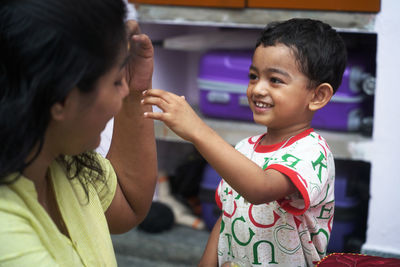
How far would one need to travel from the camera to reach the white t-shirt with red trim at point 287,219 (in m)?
1.20

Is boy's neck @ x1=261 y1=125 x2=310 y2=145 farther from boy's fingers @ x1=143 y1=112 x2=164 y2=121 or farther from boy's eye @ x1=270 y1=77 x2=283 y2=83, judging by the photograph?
boy's fingers @ x1=143 y1=112 x2=164 y2=121

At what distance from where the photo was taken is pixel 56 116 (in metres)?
0.83

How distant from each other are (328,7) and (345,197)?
0.93m

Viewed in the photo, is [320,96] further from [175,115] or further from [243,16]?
[243,16]

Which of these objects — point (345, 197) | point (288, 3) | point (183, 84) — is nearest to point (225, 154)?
point (288, 3)

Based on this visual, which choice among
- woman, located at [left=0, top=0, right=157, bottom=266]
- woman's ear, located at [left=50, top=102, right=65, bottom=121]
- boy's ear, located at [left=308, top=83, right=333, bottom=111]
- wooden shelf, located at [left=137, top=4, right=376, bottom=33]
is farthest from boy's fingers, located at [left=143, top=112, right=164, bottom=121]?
wooden shelf, located at [left=137, top=4, right=376, bottom=33]

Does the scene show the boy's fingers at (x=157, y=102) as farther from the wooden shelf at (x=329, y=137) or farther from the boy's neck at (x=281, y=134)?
the wooden shelf at (x=329, y=137)

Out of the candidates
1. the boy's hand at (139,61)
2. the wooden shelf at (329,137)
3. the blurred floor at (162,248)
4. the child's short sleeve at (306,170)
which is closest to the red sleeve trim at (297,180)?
the child's short sleeve at (306,170)

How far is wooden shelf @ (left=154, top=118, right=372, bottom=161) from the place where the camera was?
7.37 ft

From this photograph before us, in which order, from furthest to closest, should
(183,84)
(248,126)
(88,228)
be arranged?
(183,84) → (248,126) → (88,228)

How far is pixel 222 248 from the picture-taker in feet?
4.54

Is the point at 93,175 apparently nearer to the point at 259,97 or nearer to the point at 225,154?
the point at 225,154

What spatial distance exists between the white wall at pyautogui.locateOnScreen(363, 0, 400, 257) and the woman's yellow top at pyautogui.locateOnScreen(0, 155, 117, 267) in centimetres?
147

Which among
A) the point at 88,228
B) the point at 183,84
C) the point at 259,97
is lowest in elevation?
the point at 183,84
